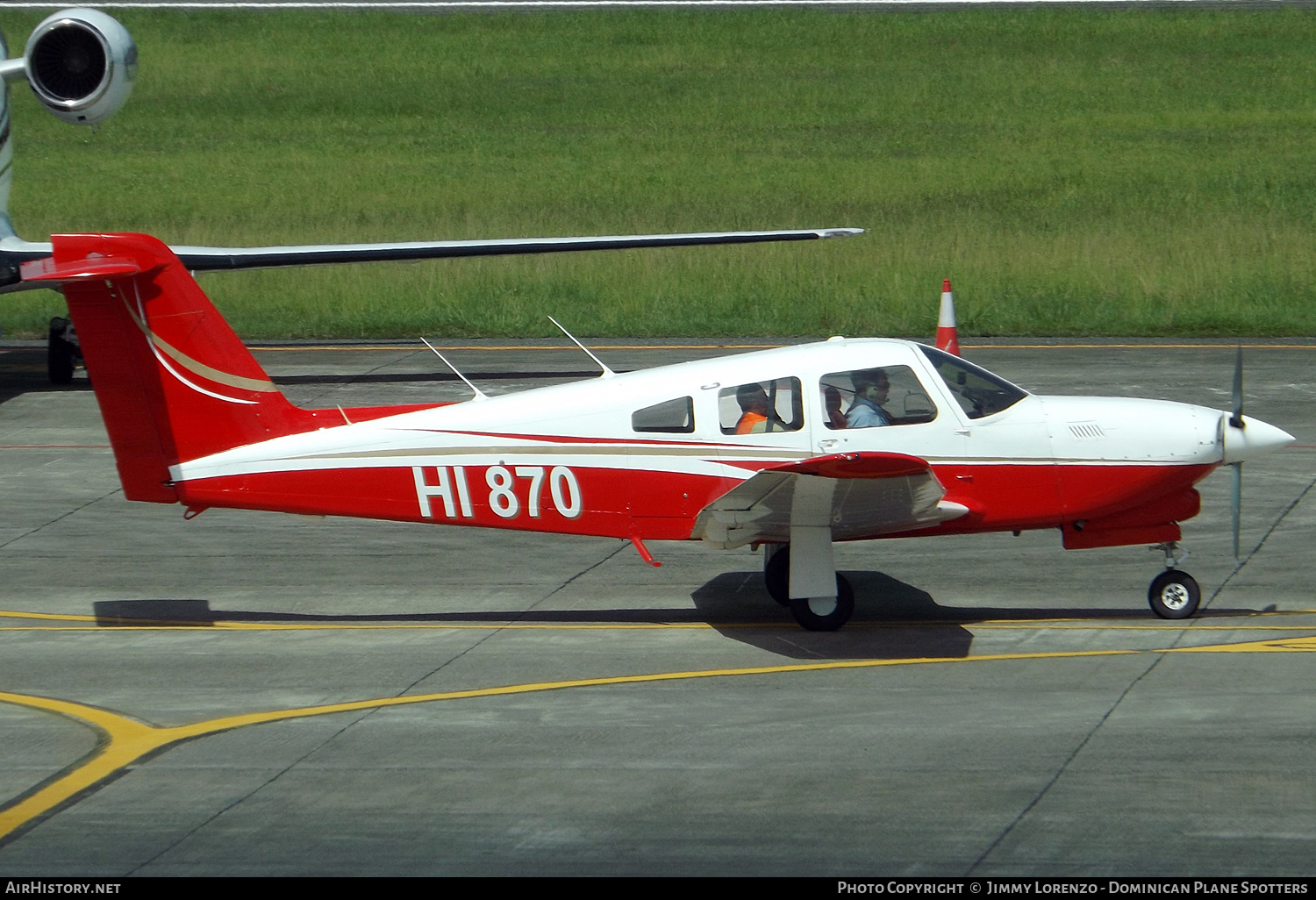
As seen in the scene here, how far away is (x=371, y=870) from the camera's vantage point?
768 centimetres

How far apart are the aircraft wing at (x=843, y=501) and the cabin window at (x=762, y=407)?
0.60 m

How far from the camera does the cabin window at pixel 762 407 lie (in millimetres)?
11367

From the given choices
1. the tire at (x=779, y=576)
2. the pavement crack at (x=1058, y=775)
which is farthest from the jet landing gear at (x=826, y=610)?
the pavement crack at (x=1058, y=775)

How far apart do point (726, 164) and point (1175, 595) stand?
36.5 metres

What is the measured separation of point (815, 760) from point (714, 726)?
0.84 meters

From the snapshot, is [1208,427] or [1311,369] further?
[1311,369]

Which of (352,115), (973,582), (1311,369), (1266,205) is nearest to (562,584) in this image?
(973,582)

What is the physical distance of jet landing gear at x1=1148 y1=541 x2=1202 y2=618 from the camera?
11.7 meters

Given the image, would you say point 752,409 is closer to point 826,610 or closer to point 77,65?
point 826,610

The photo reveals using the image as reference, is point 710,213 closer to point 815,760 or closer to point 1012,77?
point 1012,77

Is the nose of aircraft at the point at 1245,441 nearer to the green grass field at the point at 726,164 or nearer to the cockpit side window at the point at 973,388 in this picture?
the cockpit side window at the point at 973,388

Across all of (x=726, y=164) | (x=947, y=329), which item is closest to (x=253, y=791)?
(x=947, y=329)

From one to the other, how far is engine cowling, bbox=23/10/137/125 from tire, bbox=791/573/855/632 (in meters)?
14.1

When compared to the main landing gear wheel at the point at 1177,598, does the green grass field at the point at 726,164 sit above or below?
above
